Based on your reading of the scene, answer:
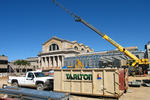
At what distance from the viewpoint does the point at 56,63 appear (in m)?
71.2

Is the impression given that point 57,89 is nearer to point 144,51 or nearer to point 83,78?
point 83,78

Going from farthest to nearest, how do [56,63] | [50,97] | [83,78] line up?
1. [56,63]
2. [83,78]
3. [50,97]

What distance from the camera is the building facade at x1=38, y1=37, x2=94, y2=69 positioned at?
67.2 m

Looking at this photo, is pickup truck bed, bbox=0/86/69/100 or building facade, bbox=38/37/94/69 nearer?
pickup truck bed, bbox=0/86/69/100

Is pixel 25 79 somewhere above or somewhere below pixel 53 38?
below

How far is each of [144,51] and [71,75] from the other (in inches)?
1603

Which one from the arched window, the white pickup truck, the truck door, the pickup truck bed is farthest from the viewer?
the arched window

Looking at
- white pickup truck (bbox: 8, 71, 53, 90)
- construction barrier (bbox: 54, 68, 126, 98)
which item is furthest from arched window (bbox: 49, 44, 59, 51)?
construction barrier (bbox: 54, 68, 126, 98)

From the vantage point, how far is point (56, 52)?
2721 inches

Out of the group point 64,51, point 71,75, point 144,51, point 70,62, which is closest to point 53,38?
point 64,51

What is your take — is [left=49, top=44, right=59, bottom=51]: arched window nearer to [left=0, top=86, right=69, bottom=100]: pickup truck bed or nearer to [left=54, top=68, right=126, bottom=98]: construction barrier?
[left=54, top=68, right=126, bottom=98]: construction barrier

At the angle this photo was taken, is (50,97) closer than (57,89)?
Yes

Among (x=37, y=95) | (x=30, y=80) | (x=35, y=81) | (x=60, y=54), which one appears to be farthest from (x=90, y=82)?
Answer: (x=60, y=54)

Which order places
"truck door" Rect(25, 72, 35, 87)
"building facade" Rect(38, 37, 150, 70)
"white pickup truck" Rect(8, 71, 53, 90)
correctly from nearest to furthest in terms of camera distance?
"white pickup truck" Rect(8, 71, 53, 90)
"truck door" Rect(25, 72, 35, 87)
"building facade" Rect(38, 37, 150, 70)
